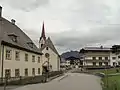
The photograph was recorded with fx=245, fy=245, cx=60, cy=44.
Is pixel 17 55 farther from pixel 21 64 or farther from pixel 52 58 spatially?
pixel 52 58

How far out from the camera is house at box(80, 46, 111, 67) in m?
104

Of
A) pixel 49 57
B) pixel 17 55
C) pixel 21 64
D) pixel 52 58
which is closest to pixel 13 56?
pixel 17 55

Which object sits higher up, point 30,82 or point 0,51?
point 0,51

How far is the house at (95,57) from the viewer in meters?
104

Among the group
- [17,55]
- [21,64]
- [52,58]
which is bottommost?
[21,64]

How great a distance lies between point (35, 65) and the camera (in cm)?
4841

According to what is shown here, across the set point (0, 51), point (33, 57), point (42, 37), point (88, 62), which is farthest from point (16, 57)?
point (88, 62)

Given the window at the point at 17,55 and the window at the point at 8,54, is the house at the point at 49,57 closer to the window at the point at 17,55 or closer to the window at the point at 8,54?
the window at the point at 17,55

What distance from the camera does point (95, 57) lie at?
105 m

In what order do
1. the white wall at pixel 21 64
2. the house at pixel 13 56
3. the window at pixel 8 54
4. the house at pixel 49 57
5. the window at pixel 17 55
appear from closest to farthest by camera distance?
the house at pixel 13 56 → the window at pixel 8 54 → the white wall at pixel 21 64 → the window at pixel 17 55 → the house at pixel 49 57

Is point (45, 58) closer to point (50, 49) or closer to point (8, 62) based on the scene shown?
point (50, 49)

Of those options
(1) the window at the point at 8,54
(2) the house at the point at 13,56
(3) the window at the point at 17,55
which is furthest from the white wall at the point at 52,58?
(1) the window at the point at 8,54

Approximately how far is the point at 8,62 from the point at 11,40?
3873mm

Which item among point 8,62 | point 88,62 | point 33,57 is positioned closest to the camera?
point 8,62
